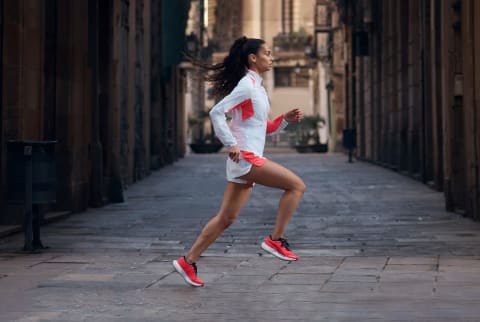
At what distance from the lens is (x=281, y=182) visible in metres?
7.08

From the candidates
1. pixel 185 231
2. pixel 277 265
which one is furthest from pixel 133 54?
pixel 277 265

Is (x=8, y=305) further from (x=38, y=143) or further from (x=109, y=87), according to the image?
(x=109, y=87)

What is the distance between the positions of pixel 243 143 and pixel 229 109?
258 millimetres

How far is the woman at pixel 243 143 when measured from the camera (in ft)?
22.7

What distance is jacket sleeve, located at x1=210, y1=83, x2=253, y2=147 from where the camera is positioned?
6.72m

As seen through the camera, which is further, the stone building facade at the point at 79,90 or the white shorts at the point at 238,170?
the stone building facade at the point at 79,90

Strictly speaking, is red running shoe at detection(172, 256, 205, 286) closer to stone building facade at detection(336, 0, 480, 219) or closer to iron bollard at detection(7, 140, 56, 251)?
iron bollard at detection(7, 140, 56, 251)

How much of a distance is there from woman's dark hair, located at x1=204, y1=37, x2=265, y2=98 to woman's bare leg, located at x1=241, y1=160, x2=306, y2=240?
636 mm

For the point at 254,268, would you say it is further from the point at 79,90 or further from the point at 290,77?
the point at 290,77

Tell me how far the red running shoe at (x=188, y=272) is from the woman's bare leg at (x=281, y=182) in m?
0.71

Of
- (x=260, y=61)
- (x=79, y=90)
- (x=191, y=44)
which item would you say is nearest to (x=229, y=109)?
(x=260, y=61)

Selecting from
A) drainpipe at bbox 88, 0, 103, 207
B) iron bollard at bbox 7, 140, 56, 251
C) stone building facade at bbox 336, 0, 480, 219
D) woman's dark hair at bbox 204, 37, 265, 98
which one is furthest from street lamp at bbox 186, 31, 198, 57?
woman's dark hair at bbox 204, 37, 265, 98

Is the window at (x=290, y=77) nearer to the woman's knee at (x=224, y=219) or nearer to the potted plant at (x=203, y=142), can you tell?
the potted plant at (x=203, y=142)

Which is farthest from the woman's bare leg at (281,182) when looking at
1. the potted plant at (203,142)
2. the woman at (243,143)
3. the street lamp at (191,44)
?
the potted plant at (203,142)
